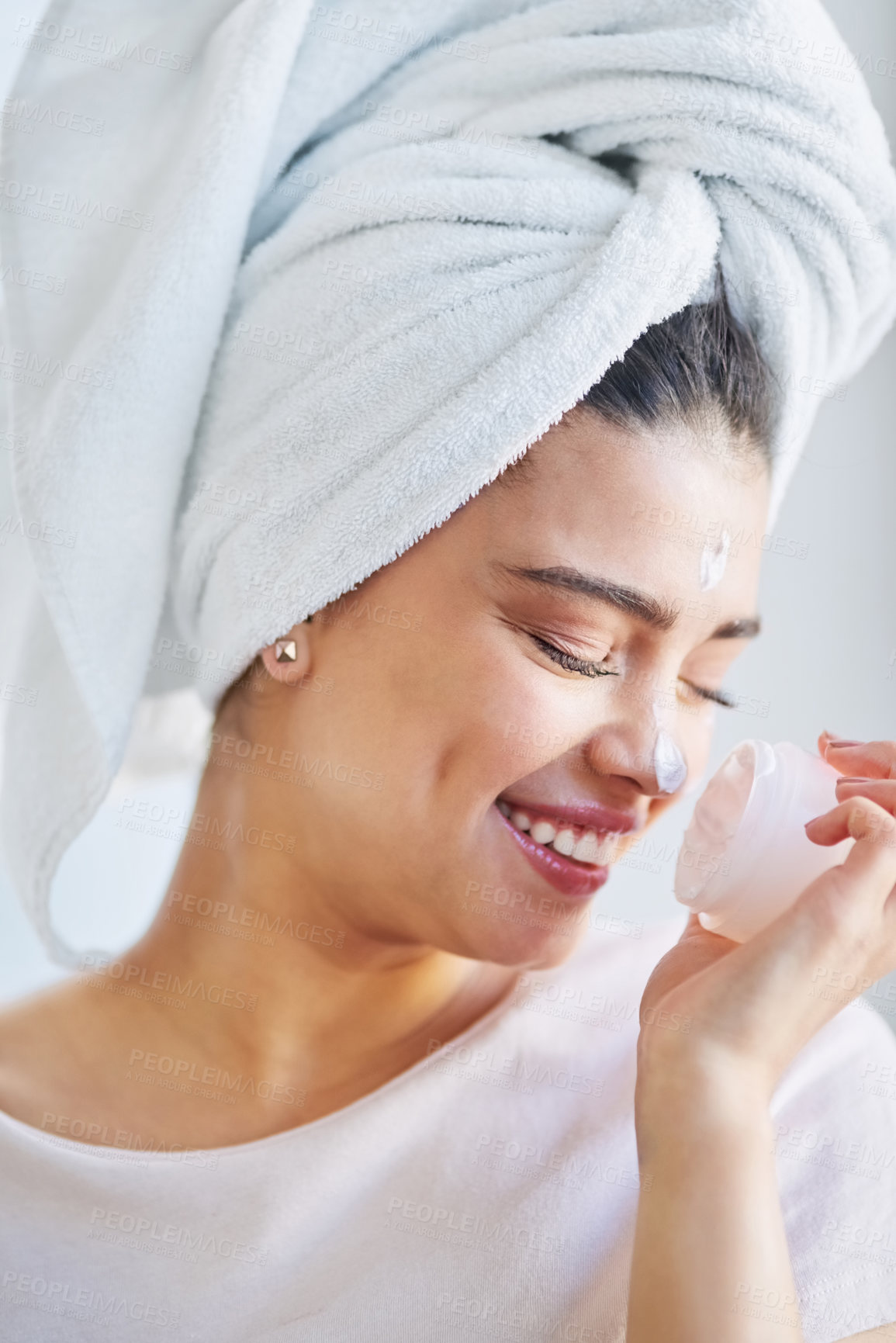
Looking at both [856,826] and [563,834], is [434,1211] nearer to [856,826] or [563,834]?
[563,834]

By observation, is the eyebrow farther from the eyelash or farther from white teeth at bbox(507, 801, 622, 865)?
white teeth at bbox(507, 801, 622, 865)

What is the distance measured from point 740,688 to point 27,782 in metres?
0.86

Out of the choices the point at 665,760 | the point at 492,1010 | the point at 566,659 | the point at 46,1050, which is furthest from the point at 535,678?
the point at 46,1050

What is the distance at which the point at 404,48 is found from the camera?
1159 mm

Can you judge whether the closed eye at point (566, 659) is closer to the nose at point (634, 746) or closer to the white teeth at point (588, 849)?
the nose at point (634, 746)

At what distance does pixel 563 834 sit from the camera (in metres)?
1.08

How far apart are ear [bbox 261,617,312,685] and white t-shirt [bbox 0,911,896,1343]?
42cm

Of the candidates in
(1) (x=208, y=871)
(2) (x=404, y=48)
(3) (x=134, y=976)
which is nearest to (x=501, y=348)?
(2) (x=404, y=48)

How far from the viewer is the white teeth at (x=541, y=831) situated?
1.07 m

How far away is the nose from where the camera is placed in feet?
3.44

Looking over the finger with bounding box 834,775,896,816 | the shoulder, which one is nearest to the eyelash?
the finger with bounding box 834,775,896,816

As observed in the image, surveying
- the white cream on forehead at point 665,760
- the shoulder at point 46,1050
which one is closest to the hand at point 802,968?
the white cream on forehead at point 665,760

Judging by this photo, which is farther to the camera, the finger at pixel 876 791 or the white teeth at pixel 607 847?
the white teeth at pixel 607 847

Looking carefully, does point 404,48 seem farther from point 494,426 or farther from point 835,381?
point 835,381
